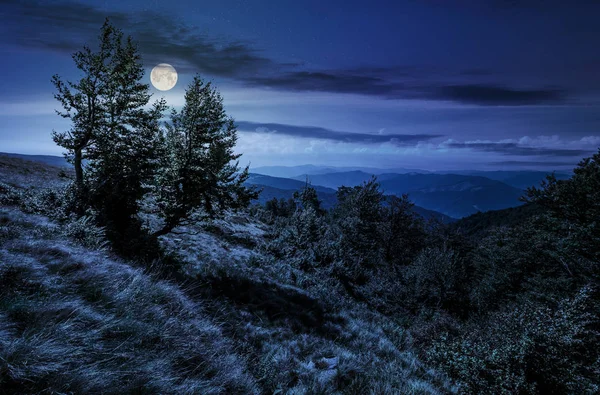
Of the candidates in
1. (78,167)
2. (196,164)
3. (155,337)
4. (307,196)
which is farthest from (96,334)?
(307,196)

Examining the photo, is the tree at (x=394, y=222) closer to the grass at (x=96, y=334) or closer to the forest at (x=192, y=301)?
the forest at (x=192, y=301)

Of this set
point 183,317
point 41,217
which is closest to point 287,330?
point 183,317

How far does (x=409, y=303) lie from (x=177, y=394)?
22.9 m

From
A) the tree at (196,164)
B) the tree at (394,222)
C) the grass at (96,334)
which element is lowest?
the tree at (394,222)

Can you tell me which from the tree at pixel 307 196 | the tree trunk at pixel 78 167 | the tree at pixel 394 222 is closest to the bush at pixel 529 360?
the tree trunk at pixel 78 167

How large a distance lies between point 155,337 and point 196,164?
8702 mm

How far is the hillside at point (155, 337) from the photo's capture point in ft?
9.86

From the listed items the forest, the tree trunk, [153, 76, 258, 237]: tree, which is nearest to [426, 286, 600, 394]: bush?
the forest

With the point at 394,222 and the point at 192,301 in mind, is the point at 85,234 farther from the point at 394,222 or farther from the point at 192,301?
the point at 394,222

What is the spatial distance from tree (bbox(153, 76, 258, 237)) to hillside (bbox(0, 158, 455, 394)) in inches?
128

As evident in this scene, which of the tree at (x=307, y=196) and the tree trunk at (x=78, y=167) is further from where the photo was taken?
the tree at (x=307, y=196)

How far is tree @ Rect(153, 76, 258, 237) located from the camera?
37.7 feet

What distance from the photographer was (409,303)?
2195 centimetres

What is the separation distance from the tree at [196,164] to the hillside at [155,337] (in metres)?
3.25
